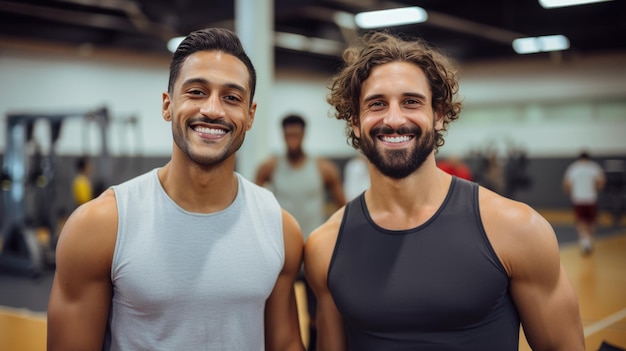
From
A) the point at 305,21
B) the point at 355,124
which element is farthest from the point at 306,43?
the point at 355,124

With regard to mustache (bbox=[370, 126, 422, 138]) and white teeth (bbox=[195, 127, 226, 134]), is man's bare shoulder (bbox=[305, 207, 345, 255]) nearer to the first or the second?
mustache (bbox=[370, 126, 422, 138])

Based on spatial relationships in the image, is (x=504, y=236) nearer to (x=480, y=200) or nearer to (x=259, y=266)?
(x=480, y=200)

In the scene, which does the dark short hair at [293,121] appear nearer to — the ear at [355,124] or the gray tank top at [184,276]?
the ear at [355,124]

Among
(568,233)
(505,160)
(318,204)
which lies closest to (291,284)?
(318,204)

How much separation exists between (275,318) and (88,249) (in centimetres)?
66

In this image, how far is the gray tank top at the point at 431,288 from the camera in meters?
1.74

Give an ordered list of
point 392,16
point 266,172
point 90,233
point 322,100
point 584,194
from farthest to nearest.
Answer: point 322,100
point 392,16
point 584,194
point 266,172
point 90,233

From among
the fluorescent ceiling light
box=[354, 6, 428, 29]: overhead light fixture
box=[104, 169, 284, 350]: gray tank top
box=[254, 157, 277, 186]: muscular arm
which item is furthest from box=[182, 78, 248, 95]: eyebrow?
the fluorescent ceiling light

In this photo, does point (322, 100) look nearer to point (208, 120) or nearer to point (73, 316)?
point (208, 120)

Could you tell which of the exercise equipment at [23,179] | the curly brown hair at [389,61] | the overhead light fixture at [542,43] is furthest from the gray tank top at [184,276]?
the overhead light fixture at [542,43]

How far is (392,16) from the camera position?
9.86m

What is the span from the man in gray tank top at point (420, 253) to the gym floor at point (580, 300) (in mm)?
360

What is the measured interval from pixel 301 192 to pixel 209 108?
2861 millimetres

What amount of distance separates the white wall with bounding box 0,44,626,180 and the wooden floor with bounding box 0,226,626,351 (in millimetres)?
5595
